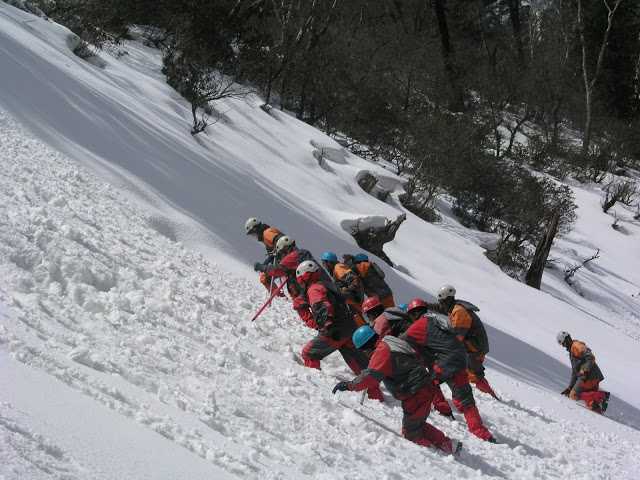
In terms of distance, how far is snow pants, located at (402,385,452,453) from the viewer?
4.62 metres

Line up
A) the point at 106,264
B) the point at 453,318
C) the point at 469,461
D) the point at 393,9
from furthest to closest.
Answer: the point at 393,9
the point at 453,318
the point at 106,264
the point at 469,461

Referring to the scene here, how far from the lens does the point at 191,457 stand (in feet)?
9.17

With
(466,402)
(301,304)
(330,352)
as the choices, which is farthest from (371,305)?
(466,402)

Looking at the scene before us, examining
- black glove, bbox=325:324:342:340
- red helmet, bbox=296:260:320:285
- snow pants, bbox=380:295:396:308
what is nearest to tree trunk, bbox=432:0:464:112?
snow pants, bbox=380:295:396:308

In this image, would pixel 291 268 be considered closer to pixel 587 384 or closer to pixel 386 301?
pixel 386 301

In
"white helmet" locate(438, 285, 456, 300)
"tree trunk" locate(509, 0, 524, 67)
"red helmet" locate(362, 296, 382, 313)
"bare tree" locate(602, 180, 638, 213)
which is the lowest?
"red helmet" locate(362, 296, 382, 313)

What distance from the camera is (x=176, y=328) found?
191 inches

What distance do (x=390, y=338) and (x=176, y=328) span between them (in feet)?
5.33

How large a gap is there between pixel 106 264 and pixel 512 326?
9.41m

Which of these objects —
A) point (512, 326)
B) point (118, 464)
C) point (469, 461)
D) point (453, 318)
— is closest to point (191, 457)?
point (118, 464)

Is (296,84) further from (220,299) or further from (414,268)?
(220,299)

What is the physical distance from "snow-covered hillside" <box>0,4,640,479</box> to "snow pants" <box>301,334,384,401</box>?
0.17m

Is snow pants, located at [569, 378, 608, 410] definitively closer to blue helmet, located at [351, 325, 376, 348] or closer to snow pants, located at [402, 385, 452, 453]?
snow pants, located at [402, 385, 452, 453]

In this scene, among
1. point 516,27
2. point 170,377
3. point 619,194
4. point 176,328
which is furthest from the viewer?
point 516,27
